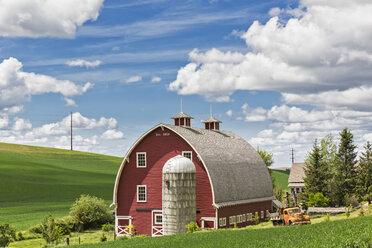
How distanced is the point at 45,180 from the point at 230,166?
5234 centimetres

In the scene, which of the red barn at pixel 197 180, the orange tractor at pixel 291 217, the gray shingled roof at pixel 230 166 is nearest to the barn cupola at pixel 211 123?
the gray shingled roof at pixel 230 166

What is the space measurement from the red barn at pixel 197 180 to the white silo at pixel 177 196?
1.25 meters

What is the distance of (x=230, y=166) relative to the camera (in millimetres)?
44562

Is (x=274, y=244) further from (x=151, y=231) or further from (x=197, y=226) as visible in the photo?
(x=151, y=231)

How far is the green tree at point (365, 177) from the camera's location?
5528 centimetres

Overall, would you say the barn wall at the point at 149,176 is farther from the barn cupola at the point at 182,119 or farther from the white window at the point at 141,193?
the barn cupola at the point at 182,119

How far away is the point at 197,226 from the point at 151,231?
200 inches

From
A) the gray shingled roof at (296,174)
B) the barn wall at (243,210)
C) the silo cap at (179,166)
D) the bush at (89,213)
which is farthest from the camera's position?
the gray shingled roof at (296,174)

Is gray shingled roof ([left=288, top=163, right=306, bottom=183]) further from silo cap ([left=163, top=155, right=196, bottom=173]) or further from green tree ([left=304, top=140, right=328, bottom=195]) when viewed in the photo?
silo cap ([left=163, top=155, right=196, bottom=173])

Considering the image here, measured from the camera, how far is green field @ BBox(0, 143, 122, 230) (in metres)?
62.8

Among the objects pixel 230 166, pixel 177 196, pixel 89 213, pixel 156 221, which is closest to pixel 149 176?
pixel 156 221

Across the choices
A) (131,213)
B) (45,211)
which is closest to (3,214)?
(45,211)

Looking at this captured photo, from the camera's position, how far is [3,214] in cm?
5875

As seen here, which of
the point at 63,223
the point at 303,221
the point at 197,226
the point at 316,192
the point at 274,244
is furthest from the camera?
the point at 316,192
